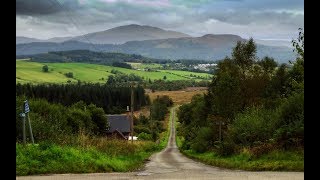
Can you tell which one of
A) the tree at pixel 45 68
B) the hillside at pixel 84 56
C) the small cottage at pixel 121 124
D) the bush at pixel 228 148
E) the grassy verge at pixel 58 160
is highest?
the hillside at pixel 84 56

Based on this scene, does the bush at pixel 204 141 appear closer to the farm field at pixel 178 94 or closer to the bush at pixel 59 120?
the bush at pixel 59 120

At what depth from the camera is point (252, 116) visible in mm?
32906

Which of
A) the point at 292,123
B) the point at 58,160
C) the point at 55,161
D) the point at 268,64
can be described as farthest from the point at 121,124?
the point at 55,161

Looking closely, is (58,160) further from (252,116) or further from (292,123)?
(252,116)

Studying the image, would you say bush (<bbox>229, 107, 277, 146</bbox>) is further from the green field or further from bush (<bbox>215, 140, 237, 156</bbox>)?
the green field

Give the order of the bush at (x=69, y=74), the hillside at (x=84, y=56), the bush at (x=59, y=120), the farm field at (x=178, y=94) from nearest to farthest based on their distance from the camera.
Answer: the bush at (x=59, y=120), the bush at (x=69, y=74), the hillside at (x=84, y=56), the farm field at (x=178, y=94)

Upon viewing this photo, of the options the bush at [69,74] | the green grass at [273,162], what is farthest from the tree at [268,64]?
the bush at [69,74]

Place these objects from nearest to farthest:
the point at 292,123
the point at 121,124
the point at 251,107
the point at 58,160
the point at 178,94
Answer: the point at 58,160 → the point at 292,123 → the point at 251,107 → the point at 121,124 → the point at 178,94

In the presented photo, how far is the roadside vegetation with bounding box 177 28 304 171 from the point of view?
23875mm

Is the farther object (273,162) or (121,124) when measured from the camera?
(121,124)

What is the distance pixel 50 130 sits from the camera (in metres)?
25.2

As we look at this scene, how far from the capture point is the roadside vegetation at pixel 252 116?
23875 mm

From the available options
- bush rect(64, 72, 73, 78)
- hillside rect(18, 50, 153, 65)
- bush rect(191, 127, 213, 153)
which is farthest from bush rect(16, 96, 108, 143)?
hillside rect(18, 50, 153, 65)
